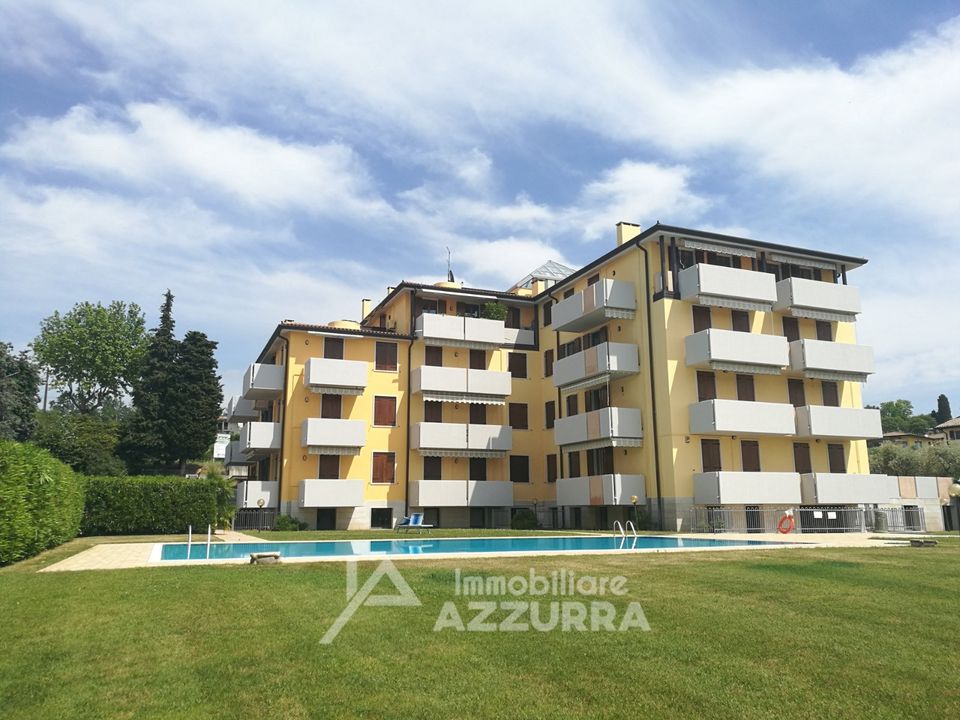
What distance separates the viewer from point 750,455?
1382 inches

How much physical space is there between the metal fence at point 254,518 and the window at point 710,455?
21273 mm

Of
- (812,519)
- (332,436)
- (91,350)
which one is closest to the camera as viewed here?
(812,519)

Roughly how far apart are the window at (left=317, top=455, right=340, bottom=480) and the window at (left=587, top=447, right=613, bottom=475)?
13058 millimetres

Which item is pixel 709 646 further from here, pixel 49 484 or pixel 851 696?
pixel 49 484

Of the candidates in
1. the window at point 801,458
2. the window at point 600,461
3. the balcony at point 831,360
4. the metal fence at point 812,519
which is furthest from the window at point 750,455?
the window at point 600,461

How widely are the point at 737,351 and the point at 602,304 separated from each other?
654cm

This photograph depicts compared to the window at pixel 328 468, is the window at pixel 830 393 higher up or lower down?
higher up

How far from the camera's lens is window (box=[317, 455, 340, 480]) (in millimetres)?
39000

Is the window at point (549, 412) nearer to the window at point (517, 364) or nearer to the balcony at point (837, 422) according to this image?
the window at point (517, 364)

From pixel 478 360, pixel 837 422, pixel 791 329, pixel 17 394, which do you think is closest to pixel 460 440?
pixel 478 360

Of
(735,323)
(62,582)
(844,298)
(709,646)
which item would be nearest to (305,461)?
(735,323)

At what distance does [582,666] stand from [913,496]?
4175 cm

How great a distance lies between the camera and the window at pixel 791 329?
38000 millimetres

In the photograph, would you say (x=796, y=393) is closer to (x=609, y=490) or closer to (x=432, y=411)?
(x=609, y=490)
